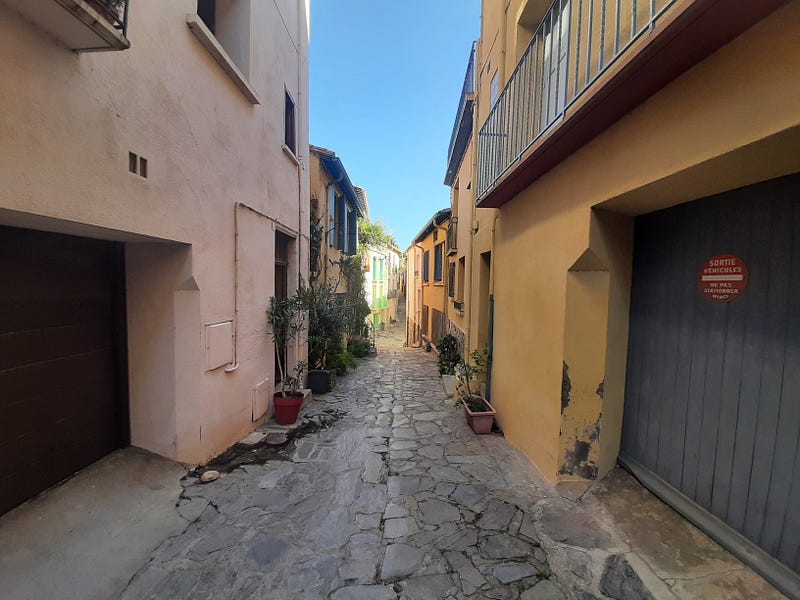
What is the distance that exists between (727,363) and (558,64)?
2651mm

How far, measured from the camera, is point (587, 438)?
322 centimetres

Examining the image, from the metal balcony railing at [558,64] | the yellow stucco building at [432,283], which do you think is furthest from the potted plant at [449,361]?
the metal balcony railing at [558,64]

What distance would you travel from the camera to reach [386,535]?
9.05 ft

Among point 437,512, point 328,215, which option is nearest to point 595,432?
point 437,512

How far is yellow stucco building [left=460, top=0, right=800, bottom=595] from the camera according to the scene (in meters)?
1.76

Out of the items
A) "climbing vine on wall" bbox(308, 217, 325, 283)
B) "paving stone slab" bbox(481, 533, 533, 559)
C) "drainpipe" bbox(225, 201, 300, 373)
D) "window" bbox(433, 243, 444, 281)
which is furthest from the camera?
"window" bbox(433, 243, 444, 281)

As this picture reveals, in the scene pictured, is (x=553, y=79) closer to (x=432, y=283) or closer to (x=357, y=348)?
(x=357, y=348)

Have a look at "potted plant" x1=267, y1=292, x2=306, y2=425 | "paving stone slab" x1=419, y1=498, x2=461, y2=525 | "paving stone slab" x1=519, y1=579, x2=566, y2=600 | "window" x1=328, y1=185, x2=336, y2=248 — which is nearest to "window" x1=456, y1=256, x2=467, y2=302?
"window" x1=328, y1=185, x2=336, y2=248

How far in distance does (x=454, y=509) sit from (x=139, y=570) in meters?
2.27

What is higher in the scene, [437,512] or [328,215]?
[328,215]

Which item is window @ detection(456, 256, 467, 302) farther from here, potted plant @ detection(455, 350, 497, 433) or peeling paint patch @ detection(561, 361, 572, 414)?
peeling paint patch @ detection(561, 361, 572, 414)

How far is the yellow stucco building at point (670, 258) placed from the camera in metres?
1.76

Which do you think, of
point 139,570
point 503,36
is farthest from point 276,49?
point 139,570

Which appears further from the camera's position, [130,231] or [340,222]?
[340,222]
